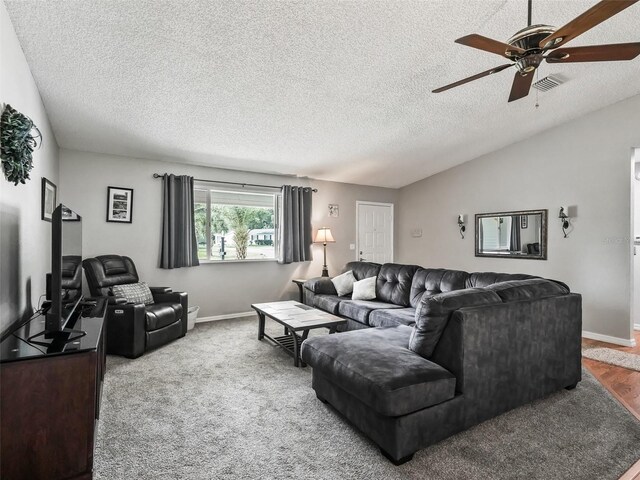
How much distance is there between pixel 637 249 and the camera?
15.3 ft

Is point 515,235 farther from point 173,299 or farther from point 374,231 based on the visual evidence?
point 173,299

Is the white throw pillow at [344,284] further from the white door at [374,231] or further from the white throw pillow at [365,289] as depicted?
the white door at [374,231]

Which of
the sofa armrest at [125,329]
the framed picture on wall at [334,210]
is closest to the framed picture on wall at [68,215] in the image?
the sofa armrest at [125,329]

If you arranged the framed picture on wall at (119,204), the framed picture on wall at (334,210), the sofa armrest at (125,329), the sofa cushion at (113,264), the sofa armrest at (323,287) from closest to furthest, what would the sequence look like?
the sofa armrest at (125,329), the sofa cushion at (113,264), the framed picture on wall at (119,204), the sofa armrest at (323,287), the framed picture on wall at (334,210)

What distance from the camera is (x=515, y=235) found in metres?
5.07

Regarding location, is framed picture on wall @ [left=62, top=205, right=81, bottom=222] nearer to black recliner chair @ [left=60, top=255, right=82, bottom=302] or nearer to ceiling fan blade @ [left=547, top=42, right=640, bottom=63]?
black recliner chair @ [left=60, top=255, right=82, bottom=302]

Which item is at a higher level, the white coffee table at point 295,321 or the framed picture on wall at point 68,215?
the framed picture on wall at point 68,215

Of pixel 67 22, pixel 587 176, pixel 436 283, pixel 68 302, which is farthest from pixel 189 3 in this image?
pixel 587 176

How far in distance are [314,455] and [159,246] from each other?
3.65 metres

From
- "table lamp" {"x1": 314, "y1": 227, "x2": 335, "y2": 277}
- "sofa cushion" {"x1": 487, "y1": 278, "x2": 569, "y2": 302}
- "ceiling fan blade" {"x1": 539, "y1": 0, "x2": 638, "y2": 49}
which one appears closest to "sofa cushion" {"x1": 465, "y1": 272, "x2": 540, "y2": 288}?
"sofa cushion" {"x1": 487, "y1": 278, "x2": 569, "y2": 302}

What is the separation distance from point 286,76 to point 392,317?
2.52 m

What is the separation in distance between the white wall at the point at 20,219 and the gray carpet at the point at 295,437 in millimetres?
942

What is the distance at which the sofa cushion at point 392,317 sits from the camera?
336 cm

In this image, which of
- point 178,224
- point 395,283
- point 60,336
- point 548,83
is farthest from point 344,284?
point 60,336
